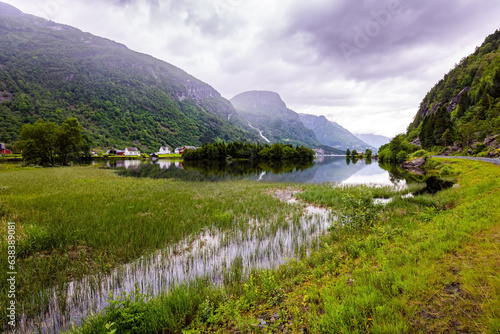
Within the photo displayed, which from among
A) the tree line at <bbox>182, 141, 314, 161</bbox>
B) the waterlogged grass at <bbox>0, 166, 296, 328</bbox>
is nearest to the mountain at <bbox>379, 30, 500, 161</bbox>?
the tree line at <bbox>182, 141, 314, 161</bbox>

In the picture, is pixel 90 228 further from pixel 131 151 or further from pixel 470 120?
pixel 131 151

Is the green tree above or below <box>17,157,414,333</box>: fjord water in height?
above

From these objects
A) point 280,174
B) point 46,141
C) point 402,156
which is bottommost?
point 280,174

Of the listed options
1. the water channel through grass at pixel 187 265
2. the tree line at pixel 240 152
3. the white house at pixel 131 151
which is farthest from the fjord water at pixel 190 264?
the white house at pixel 131 151

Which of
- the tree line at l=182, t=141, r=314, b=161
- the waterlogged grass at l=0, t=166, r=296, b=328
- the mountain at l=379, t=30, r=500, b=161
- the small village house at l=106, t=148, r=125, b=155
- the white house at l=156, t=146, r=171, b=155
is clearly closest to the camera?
the waterlogged grass at l=0, t=166, r=296, b=328

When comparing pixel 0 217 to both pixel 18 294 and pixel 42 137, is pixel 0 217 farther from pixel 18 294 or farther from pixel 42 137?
pixel 42 137

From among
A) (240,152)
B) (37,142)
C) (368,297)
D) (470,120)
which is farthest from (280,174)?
(470,120)

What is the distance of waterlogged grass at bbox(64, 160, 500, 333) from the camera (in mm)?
3898

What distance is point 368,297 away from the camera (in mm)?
4590

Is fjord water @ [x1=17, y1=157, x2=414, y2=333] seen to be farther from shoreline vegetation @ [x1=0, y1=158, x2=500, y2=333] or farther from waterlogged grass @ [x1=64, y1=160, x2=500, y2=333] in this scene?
waterlogged grass @ [x1=64, y1=160, x2=500, y2=333]

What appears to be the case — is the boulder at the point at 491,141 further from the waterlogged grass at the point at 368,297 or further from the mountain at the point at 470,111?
the waterlogged grass at the point at 368,297

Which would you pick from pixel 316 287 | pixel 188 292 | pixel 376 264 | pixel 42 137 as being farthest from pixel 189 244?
pixel 42 137

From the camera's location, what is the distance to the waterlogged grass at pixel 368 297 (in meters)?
3.90

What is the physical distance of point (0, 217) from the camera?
11141 mm
